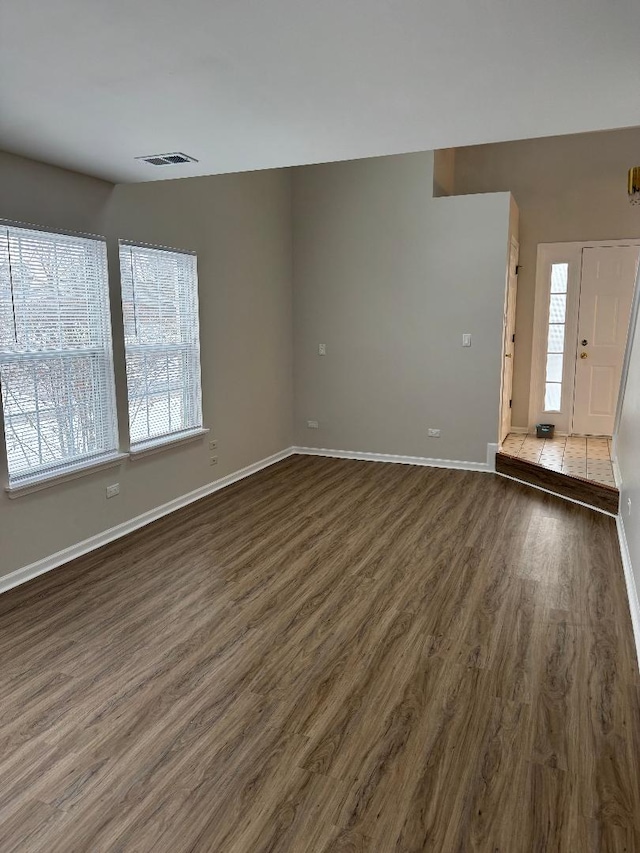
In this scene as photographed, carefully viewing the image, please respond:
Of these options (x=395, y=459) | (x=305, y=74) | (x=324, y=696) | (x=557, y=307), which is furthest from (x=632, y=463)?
(x=557, y=307)

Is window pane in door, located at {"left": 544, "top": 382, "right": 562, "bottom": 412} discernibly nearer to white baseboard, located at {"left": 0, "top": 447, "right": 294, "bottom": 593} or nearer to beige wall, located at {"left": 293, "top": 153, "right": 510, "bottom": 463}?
beige wall, located at {"left": 293, "top": 153, "right": 510, "bottom": 463}

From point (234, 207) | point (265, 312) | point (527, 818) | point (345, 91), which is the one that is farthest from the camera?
point (265, 312)

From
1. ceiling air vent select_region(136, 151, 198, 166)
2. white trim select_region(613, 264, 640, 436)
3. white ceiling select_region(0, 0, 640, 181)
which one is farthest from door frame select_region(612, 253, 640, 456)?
ceiling air vent select_region(136, 151, 198, 166)

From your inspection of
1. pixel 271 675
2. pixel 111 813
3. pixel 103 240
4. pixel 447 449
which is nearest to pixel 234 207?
pixel 103 240

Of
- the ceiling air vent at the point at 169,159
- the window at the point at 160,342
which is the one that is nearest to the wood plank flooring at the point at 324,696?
the window at the point at 160,342

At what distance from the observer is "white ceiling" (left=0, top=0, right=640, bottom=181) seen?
1753 mm

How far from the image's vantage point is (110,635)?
283 cm

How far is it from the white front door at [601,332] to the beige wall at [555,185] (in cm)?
27

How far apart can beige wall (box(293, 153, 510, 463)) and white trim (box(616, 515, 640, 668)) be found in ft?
6.11

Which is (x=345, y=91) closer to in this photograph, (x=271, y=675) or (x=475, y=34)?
(x=475, y=34)

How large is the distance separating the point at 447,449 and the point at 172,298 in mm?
2996

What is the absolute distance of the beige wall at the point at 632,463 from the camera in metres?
3.17

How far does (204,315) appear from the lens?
4.82m

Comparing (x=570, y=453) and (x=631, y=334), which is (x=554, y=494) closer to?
(x=570, y=453)
